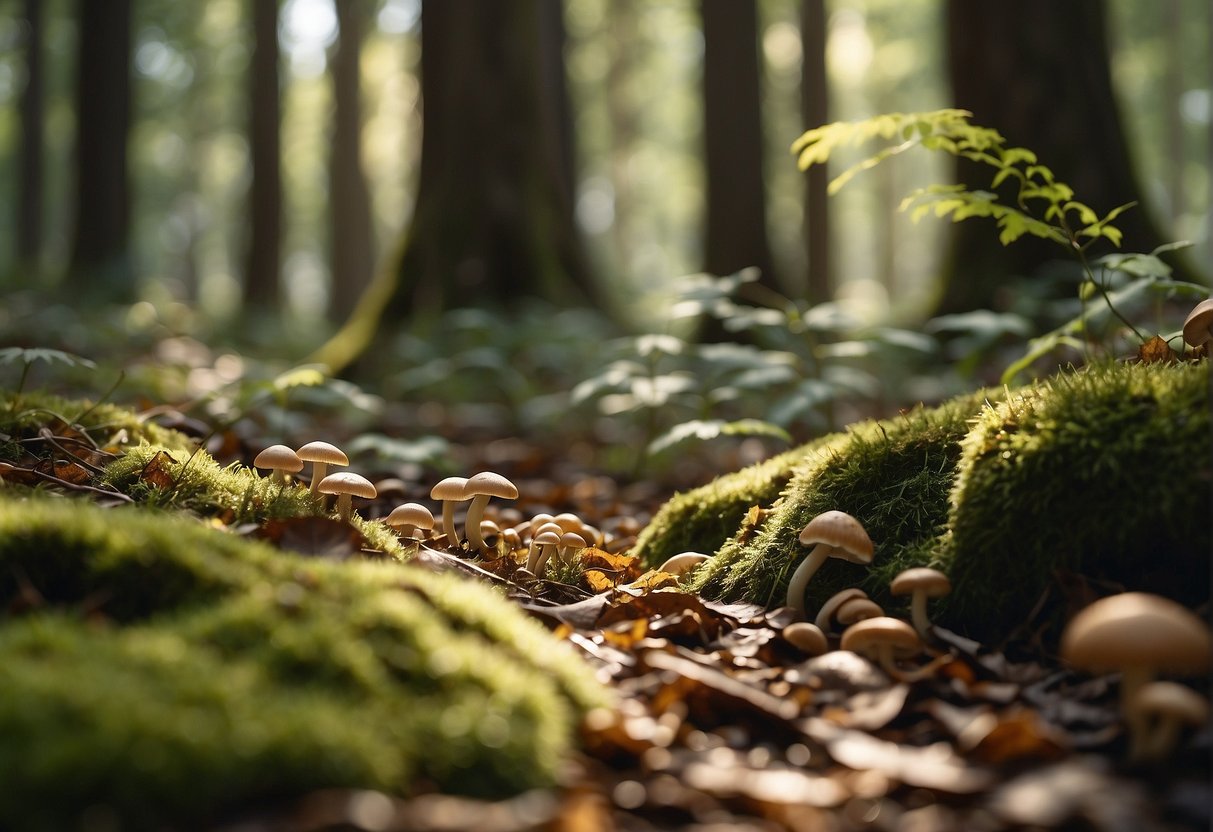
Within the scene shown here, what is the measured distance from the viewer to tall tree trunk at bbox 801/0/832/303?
578 inches

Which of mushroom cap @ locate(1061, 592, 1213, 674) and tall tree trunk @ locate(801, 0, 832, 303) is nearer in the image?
mushroom cap @ locate(1061, 592, 1213, 674)

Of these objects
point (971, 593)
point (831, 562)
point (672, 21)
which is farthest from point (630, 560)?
point (672, 21)

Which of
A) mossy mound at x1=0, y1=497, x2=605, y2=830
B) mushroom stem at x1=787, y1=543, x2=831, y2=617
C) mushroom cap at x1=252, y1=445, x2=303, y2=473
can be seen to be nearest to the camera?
mossy mound at x1=0, y1=497, x2=605, y2=830

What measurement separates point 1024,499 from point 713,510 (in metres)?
1.52

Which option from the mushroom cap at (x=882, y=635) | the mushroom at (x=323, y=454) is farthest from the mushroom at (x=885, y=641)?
the mushroom at (x=323, y=454)

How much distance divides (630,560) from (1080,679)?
1.86 meters

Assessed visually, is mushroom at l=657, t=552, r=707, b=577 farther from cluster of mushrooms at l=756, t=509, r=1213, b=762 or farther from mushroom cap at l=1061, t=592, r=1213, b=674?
mushroom cap at l=1061, t=592, r=1213, b=674

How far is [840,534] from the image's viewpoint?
280cm

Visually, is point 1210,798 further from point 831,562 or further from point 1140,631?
point 831,562

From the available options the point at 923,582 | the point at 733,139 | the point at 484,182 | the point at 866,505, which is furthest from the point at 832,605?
the point at 733,139

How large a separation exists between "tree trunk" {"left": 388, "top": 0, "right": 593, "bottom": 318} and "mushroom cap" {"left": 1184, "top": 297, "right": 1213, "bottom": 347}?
22.8ft

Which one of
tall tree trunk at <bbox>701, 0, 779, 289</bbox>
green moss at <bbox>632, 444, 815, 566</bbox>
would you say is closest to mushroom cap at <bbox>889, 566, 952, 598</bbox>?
green moss at <bbox>632, 444, 815, 566</bbox>

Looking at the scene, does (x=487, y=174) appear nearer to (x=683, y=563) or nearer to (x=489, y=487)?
(x=489, y=487)

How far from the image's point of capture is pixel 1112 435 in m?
2.65
